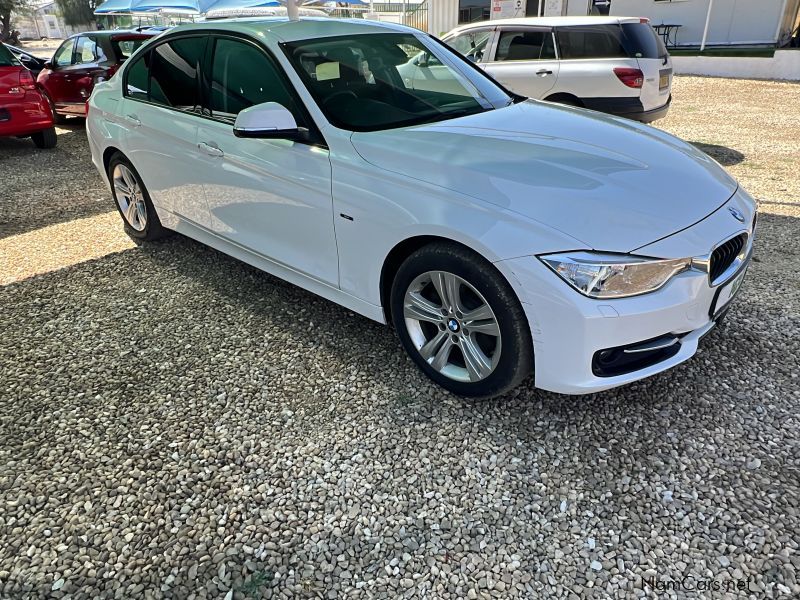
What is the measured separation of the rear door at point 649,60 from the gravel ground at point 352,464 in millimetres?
4085

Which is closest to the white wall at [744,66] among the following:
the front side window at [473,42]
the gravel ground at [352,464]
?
the front side window at [473,42]

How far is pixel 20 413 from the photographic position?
9.46 feet

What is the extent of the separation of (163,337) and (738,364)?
3.22 meters

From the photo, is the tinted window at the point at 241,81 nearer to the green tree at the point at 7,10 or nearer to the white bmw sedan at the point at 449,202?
the white bmw sedan at the point at 449,202

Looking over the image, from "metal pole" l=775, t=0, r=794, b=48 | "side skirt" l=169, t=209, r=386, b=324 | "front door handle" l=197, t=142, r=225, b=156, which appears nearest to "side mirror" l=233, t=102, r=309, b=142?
"front door handle" l=197, t=142, r=225, b=156

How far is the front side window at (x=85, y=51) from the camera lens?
9531mm

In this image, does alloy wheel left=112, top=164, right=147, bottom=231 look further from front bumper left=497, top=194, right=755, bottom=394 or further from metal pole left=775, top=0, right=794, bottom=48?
metal pole left=775, top=0, right=794, bottom=48

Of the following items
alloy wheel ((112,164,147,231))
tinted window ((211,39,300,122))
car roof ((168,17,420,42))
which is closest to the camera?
tinted window ((211,39,300,122))

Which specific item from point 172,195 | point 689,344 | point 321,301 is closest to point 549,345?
point 689,344

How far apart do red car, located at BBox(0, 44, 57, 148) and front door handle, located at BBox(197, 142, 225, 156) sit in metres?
5.95

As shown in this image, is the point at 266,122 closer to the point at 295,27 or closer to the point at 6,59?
the point at 295,27

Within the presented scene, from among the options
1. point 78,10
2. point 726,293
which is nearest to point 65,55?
point 726,293

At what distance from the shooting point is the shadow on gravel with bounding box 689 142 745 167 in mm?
7139

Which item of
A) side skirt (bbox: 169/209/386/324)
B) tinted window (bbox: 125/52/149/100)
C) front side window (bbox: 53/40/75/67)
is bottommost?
side skirt (bbox: 169/209/386/324)
